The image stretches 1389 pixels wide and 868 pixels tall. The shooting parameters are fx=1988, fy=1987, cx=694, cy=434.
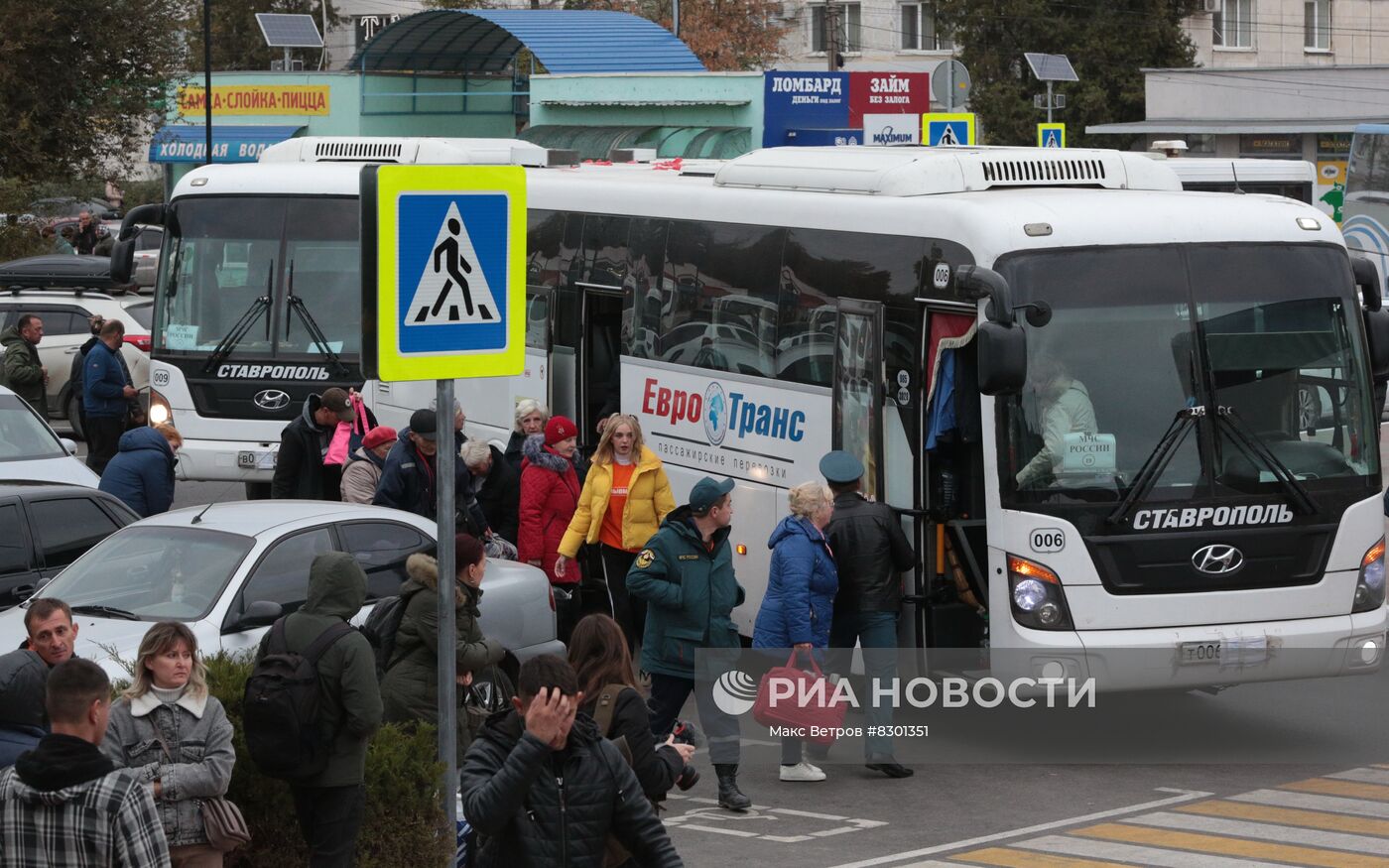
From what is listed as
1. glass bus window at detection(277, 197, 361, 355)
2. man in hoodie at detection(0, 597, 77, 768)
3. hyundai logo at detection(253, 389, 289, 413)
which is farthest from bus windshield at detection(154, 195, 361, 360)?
man in hoodie at detection(0, 597, 77, 768)

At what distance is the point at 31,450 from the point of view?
15375 millimetres

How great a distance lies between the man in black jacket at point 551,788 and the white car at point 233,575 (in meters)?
4.21

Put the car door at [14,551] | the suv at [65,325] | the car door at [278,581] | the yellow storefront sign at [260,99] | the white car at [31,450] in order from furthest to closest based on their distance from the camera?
1. the yellow storefront sign at [260,99]
2. the suv at [65,325]
3. the white car at [31,450]
4. the car door at [14,551]
5. the car door at [278,581]

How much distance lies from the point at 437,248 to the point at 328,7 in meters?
78.8

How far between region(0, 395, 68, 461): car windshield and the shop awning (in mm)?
30582

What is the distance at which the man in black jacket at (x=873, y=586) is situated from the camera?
10.4 m

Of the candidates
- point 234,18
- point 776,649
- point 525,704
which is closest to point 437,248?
point 525,704

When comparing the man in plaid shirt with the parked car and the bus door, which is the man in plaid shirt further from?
the bus door

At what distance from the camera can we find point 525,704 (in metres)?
5.37

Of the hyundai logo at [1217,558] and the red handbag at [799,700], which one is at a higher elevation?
the hyundai logo at [1217,558]

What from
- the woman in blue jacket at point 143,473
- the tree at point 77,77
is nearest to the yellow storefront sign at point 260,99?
the tree at point 77,77

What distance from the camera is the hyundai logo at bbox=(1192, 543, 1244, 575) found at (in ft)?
33.8

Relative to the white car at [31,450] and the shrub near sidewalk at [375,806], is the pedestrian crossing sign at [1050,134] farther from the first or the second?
the shrub near sidewalk at [375,806]

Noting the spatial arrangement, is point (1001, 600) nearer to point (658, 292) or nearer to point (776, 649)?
point (776, 649)
